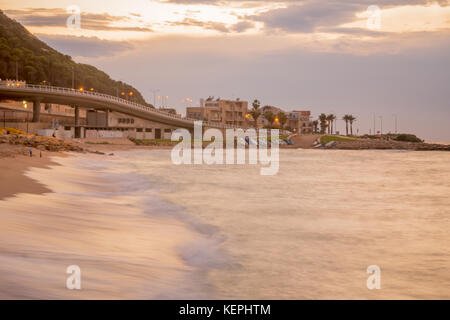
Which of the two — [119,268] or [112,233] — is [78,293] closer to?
[119,268]

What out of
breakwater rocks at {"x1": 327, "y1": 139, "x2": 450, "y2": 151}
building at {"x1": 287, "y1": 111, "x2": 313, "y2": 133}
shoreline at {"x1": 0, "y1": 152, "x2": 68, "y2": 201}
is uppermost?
building at {"x1": 287, "y1": 111, "x2": 313, "y2": 133}

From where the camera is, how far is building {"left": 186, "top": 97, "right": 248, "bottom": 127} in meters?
127

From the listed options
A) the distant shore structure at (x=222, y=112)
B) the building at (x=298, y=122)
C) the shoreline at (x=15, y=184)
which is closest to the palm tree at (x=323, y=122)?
the building at (x=298, y=122)

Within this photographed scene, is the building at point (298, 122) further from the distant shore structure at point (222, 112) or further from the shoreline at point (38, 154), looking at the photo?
the shoreline at point (38, 154)

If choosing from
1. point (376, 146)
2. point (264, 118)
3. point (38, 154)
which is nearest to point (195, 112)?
point (264, 118)

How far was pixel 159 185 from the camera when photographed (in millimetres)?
26359

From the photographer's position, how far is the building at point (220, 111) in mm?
126812

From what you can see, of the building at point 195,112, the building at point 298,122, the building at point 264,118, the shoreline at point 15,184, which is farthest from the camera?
the building at point 298,122

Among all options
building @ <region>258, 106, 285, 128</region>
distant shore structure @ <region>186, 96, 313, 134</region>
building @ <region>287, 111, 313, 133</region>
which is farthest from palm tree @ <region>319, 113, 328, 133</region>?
distant shore structure @ <region>186, 96, 313, 134</region>

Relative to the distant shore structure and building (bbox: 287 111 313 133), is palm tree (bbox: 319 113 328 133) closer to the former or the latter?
building (bbox: 287 111 313 133)

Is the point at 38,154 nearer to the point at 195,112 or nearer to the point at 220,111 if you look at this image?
the point at 195,112

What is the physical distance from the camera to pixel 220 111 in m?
130

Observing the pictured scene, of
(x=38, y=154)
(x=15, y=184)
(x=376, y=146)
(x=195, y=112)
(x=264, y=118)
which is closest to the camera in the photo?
(x=15, y=184)
